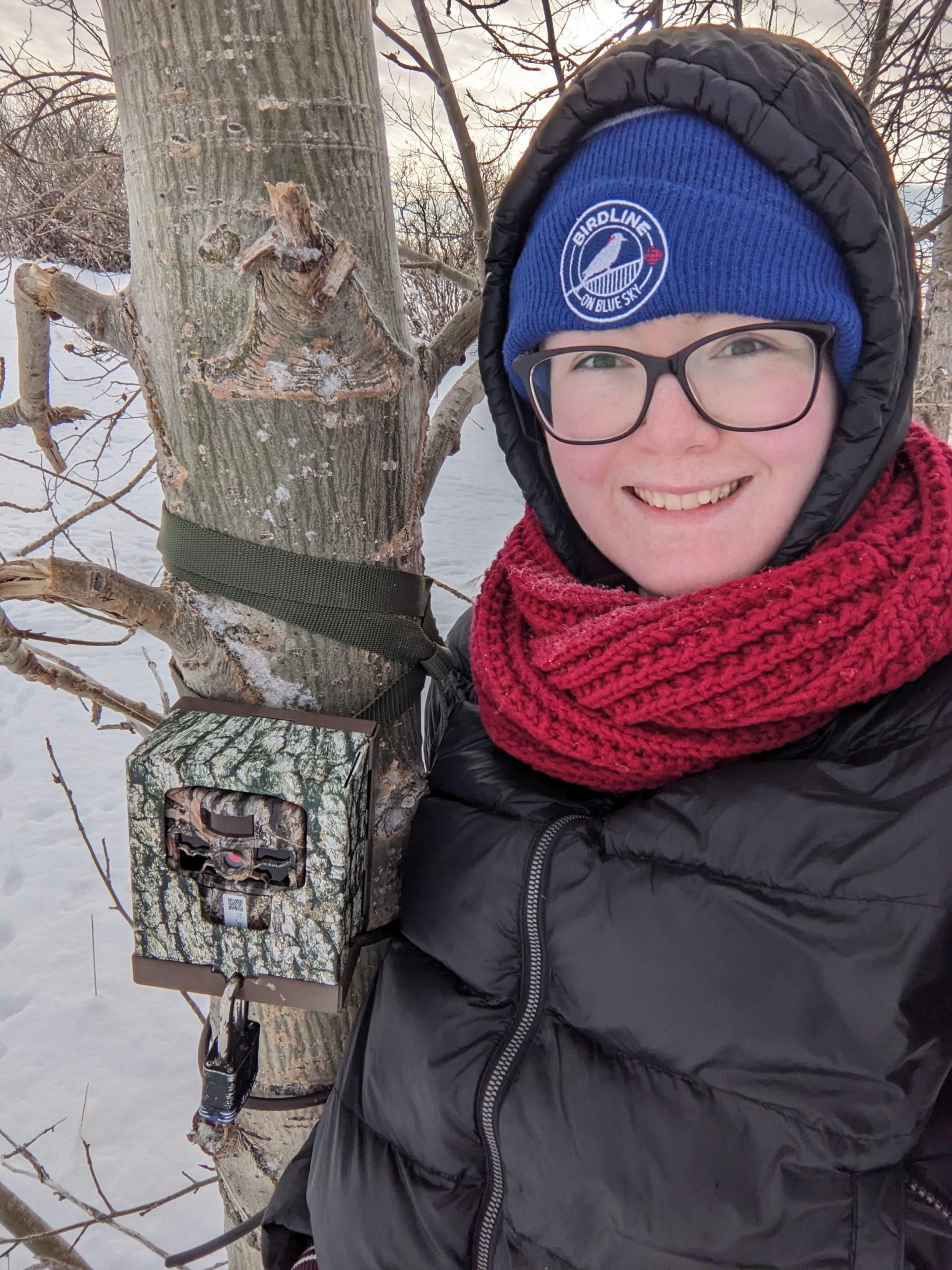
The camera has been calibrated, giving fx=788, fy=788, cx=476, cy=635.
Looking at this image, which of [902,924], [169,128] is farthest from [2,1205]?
[169,128]

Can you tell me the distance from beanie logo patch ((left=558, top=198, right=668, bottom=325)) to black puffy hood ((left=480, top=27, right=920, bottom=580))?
13 cm

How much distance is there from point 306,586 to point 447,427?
414 mm

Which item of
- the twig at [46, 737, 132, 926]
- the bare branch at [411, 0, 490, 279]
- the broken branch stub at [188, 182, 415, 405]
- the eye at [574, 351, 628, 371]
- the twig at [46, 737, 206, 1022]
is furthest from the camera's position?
the bare branch at [411, 0, 490, 279]

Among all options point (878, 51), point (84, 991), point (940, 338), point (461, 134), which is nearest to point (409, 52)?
point (461, 134)

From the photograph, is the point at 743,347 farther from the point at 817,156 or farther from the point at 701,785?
the point at 701,785

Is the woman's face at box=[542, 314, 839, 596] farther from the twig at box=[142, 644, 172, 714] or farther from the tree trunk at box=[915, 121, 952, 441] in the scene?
the tree trunk at box=[915, 121, 952, 441]

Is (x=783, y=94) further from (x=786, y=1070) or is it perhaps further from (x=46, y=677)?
(x=46, y=677)

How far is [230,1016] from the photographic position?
35.5 inches

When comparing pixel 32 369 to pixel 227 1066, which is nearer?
pixel 227 1066

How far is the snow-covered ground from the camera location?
2.60m

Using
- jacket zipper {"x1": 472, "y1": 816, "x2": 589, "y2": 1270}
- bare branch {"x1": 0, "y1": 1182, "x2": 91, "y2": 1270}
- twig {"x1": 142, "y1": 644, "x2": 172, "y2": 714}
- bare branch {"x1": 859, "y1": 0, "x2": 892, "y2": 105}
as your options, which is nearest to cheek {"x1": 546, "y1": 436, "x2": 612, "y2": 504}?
jacket zipper {"x1": 472, "y1": 816, "x2": 589, "y2": 1270}

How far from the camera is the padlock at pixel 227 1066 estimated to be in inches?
35.7

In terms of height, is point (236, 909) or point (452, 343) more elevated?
point (452, 343)

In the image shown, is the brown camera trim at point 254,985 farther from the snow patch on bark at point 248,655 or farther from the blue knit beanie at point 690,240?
the blue knit beanie at point 690,240
